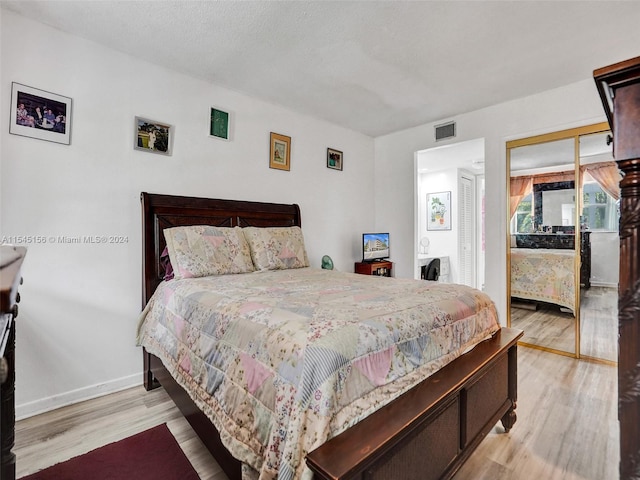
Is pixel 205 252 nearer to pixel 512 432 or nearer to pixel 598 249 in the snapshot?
pixel 512 432

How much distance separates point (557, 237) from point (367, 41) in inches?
106

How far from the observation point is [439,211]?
244 inches

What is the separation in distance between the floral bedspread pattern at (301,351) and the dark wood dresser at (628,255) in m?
0.66

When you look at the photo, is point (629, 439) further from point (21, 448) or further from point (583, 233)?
point (583, 233)

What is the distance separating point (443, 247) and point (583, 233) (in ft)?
9.85

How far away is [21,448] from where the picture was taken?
5.76 feet

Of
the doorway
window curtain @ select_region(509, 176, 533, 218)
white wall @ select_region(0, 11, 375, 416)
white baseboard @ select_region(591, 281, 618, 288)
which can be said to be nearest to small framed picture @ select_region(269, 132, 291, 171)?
white wall @ select_region(0, 11, 375, 416)

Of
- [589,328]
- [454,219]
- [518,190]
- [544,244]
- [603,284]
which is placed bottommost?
[589,328]

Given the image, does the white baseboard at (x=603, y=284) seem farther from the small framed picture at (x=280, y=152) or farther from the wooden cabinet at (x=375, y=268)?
A: the small framed picture at (x=280, y=152)

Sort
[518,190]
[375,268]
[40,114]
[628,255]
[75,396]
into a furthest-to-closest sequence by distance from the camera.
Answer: [375,268] < [518,190] < [75,396] < [40,114] < [628,255]

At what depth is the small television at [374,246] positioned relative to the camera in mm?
4180

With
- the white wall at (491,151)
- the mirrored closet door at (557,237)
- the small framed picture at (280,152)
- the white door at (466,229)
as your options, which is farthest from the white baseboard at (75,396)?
the white door at (466,229)

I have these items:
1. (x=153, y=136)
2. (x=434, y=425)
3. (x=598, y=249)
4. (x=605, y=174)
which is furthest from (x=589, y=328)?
(x=153, y=136)

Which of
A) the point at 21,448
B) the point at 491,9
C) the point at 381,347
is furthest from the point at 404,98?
the point at 21,448
